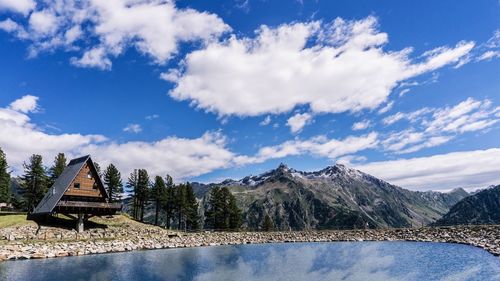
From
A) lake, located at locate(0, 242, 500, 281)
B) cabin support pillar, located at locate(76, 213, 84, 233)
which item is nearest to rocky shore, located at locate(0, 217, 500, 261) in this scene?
cabin support pillar, located at locate(76, 213, 84, 233)

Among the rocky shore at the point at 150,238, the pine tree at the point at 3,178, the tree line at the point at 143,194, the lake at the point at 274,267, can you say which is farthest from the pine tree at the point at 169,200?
the lake at the point at 274,267

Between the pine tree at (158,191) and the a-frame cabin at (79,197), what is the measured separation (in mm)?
27859

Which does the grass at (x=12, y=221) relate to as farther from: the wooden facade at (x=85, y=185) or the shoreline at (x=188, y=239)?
the wooden facade at (x=85, y=185)

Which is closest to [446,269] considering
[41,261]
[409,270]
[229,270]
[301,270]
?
[409,270]

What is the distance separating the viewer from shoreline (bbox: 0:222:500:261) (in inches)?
1922

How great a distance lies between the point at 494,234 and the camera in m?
56.5

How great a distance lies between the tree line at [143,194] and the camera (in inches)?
3337

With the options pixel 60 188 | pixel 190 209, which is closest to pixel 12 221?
pixel 60 188

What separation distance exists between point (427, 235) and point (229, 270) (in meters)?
45.3

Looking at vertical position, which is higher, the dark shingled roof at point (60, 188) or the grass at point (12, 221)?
the dark shingled roof at point (60, 188)

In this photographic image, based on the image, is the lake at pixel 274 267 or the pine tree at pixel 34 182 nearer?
the lake at pixel 274 267

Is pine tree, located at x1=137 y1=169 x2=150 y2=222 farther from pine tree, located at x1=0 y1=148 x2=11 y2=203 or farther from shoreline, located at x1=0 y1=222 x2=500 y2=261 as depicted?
pine tree, located at x1=0 y1=148 x2=11 y2=203

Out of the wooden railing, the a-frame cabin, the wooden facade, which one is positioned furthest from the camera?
the wooden facade

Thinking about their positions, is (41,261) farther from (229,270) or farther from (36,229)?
(229,270)
